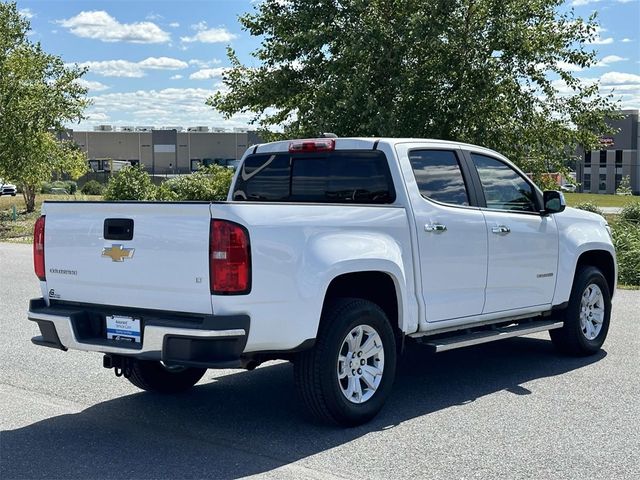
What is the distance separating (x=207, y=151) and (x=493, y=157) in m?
87.2

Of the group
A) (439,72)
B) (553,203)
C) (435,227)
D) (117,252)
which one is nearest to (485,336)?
(435,227)

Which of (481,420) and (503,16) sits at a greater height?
(503,16)

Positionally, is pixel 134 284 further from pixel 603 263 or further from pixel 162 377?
pixel 603 263

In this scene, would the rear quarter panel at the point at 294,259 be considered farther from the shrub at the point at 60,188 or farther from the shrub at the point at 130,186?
the shrub at the point at 60,188

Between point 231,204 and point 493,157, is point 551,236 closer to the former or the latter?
point 493,157

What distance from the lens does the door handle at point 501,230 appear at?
7.21 metres

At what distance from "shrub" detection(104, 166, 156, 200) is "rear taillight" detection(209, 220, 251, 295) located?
23.6 m

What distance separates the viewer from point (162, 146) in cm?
9156

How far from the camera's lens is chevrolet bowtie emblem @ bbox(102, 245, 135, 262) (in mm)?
5648

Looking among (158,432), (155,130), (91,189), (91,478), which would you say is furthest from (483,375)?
(155,130)

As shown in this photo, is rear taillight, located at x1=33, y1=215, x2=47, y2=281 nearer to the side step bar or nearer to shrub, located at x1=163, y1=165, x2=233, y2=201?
the side step bar

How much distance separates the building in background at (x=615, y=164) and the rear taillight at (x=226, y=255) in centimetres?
8233

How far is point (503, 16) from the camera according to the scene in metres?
21.2

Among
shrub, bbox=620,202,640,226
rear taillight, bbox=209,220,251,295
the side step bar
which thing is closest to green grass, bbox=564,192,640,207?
shrub, bbox=620,202,640,226
